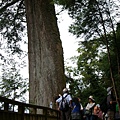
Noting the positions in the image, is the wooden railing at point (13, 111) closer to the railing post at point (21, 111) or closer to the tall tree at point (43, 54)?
the railing post at point (21, 111)

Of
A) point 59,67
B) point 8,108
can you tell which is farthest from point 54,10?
point 8,108

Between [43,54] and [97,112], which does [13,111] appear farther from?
[43,54]

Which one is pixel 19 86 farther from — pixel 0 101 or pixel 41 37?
pixel 0 101

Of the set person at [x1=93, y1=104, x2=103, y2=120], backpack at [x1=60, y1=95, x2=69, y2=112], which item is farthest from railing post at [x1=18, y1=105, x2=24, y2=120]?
person at [x1=93, y1=104, x2=103, y2=120]

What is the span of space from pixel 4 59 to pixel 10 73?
0.72 meters

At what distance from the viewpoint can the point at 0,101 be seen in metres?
4.24

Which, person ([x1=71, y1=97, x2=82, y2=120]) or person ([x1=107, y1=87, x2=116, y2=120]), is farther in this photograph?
person ([x1=71, y1=97, x2=82, y2=120])

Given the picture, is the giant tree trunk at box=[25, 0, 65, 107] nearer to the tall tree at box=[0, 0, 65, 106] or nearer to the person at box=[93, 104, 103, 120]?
the tall tree at box=[0, 0, 65, 106]

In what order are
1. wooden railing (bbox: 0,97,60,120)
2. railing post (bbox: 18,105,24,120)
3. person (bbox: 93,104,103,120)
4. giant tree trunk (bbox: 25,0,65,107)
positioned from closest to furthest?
wooden railing (bbox: 0,97,60,120) → railing post (bbox: 18,105,24,120) → person (bbox: 93,104,103,120) → giant tree trunk (bbox: 25,0,65,107)

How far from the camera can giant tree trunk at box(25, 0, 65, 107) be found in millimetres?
8797

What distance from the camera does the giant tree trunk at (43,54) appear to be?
880 centimetres

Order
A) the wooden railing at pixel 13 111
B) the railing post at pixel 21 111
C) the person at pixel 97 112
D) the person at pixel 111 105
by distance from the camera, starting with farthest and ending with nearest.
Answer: the person at pixel 97 112
the person at pixel 111 105
the railing post at pixel 21 111
the wooden railing at pixel 13 111

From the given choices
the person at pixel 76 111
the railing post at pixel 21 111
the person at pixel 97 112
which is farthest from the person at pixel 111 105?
the railing post at pixel 21 111

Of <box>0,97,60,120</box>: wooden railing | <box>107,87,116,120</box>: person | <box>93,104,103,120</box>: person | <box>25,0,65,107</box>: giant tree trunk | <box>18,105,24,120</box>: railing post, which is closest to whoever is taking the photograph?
<box>0,97,60,120</box>: wooden railing
